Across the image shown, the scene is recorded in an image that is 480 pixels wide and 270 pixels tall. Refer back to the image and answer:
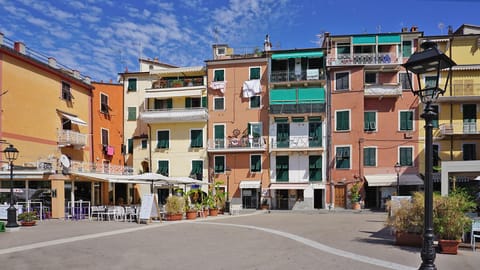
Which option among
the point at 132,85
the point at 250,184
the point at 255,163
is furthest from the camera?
the point at 132,85

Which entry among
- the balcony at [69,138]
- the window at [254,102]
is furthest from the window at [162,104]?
the balcony at [69,138]

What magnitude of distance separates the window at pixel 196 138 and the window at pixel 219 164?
1.90m

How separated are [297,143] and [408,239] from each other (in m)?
20.8

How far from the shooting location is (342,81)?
3153cm

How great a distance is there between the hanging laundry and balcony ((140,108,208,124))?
385 cm

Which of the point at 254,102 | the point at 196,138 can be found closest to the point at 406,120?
the point at 254,102

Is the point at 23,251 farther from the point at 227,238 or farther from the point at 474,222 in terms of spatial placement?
the point at 474,222

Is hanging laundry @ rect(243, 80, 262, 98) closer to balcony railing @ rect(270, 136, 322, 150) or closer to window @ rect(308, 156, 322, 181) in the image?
balcony railing @ rect(270, 136, 322, 150)

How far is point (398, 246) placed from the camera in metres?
11.0

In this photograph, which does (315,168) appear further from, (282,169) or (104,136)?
(104,136)

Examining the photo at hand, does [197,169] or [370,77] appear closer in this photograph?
[370,77]

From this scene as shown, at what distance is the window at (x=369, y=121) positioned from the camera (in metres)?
31.4

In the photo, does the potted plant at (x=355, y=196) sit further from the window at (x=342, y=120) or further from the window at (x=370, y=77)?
the window at (x=370, y=77)

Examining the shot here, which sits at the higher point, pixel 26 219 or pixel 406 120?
pixel 406 120
